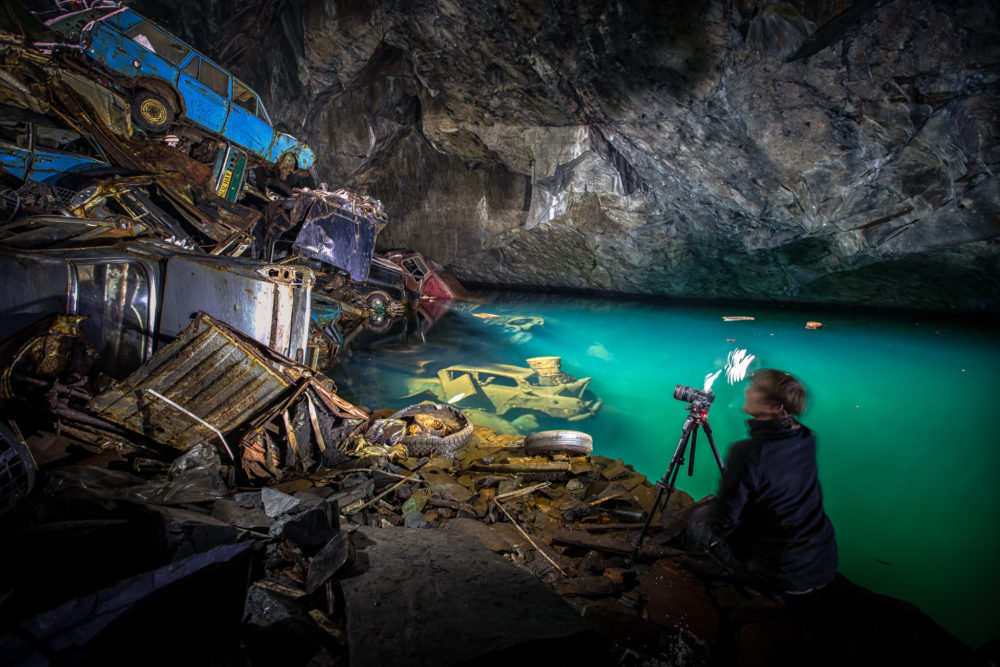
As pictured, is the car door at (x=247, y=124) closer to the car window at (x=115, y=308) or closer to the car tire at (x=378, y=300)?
the car tire at (x=378, y=300)

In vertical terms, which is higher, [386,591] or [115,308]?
[115,308]

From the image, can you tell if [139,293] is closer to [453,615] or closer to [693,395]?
[453,615]

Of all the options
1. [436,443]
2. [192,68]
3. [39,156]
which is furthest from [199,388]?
[192,68]

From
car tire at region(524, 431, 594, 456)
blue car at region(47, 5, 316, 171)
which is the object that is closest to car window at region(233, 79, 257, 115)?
blue car at region(47, 5, 316, 171)

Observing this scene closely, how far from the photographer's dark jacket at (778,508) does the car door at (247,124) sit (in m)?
11.6

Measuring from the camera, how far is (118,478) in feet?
8.91

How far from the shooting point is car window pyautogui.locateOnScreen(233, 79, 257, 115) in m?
9.25

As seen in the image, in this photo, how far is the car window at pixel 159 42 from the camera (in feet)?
25.0

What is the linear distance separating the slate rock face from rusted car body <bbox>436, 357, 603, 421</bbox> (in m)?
5.55

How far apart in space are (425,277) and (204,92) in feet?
21.2

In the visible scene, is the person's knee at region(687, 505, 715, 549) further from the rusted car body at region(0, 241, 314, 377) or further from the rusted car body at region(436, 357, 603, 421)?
the rusted car body at region(436, 357, 603, 421)

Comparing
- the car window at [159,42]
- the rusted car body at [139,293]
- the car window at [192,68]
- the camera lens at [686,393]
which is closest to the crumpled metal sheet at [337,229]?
the car window at [192,68]

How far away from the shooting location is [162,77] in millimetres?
7895

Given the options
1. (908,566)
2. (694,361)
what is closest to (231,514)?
(908,566)
